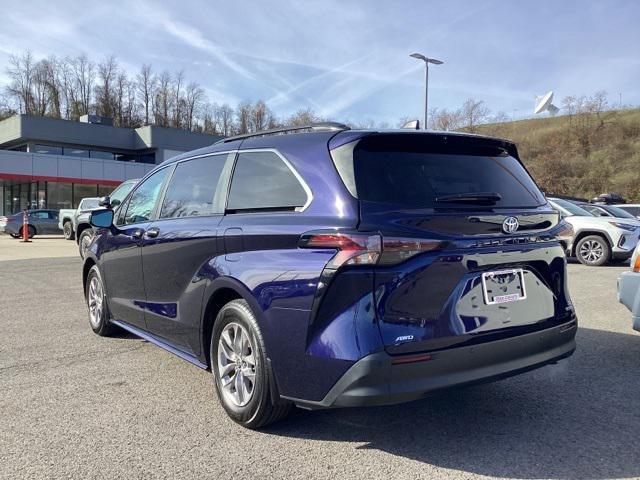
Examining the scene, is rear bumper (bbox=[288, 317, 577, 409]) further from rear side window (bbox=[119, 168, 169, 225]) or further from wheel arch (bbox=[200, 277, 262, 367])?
rear side window (bbox=[119, 168, 169, 225])

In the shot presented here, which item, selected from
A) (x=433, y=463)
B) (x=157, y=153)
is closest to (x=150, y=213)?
(x=433, y=463)

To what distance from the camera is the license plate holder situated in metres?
2.98

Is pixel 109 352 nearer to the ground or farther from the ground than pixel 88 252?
nearer to the ground

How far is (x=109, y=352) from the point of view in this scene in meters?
5.10

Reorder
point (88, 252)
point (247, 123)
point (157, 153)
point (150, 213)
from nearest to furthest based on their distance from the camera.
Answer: point (150, 213) < point (88, 252) < point (157, 153) < point (247, 123)

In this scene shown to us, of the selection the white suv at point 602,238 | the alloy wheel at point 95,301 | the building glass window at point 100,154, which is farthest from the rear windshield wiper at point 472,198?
the building glass window at point 100,154

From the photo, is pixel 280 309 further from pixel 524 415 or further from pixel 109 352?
pixel 109 352

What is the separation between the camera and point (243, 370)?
11.2 feet

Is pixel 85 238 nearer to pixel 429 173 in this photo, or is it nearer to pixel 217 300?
pixel 217 300

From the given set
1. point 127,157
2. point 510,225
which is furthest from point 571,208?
point 127,157

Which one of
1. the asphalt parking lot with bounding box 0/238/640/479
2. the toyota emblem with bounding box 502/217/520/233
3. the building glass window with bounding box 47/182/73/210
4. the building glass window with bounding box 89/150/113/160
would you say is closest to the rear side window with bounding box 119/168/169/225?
the asphalt parking lot with bounding box 0/238/640/479

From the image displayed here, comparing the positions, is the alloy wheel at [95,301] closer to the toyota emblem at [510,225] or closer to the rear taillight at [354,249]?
the rear taillight at [354,249]

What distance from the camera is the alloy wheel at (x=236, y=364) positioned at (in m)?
3.33

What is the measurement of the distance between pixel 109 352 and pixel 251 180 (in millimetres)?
2578
